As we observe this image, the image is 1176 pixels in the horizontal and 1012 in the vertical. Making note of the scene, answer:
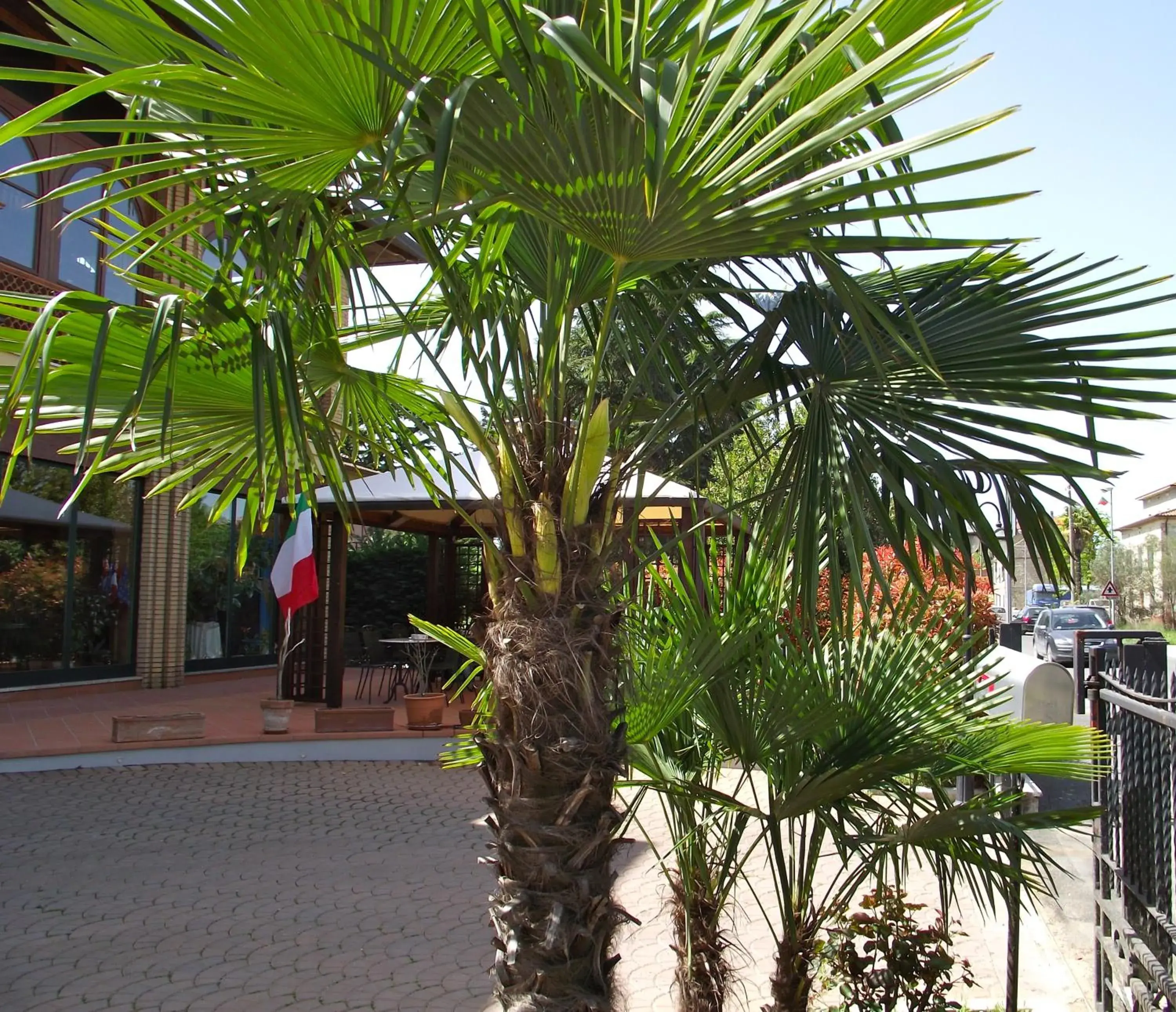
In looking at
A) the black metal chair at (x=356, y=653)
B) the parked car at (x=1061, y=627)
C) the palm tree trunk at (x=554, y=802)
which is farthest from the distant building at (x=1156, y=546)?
the palm tree trunk at (x=554, y=802)

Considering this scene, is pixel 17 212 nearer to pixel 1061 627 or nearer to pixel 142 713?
pixel 142 713

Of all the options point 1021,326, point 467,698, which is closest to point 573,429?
point 1021,326

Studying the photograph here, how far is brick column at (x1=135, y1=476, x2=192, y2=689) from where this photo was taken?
1455cm

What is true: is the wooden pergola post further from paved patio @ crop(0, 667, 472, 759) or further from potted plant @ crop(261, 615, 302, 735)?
potted plant @ crop(261, 615, 302, 735)

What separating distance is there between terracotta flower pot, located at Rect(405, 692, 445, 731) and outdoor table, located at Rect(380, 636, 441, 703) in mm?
827

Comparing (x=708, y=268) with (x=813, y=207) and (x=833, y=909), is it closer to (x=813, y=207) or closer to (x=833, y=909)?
(x=813, y=207)

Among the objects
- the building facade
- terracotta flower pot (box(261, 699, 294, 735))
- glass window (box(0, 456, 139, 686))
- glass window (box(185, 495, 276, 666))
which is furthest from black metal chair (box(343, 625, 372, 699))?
terracotta flower pot (box(261, 699, 294, 735))

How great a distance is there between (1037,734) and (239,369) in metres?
3.11

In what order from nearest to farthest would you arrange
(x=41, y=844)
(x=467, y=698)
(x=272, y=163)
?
1. (x=272, y=163)
2. (x=41, y=844)
3. (x=467, y=698)

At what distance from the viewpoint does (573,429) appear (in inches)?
128

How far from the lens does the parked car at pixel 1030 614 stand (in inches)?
1726

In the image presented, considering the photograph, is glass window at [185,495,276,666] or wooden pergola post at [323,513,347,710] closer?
wooden pergola post at [323,513,347,710]

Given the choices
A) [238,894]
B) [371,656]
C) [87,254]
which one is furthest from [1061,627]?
[238,894]

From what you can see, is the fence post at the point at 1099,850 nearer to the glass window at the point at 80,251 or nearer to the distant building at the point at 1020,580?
the distant building at the point at 1020,580
